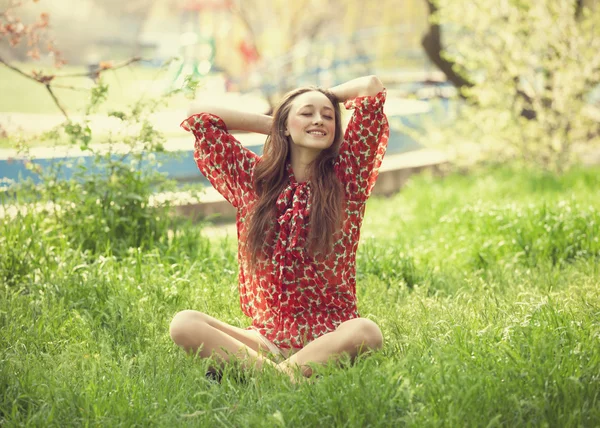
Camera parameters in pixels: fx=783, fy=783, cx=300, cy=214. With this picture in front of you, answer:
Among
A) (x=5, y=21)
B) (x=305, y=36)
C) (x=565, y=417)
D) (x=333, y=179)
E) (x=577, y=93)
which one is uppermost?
(x=305, y=36)

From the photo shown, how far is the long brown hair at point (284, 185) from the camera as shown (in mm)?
2863

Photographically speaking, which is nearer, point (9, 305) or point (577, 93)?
point (9, 305)

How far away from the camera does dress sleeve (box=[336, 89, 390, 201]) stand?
2.94 m

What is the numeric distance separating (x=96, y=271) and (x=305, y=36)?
81.4 ft

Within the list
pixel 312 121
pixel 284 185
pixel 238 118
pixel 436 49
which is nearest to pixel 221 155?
pixel 238 118

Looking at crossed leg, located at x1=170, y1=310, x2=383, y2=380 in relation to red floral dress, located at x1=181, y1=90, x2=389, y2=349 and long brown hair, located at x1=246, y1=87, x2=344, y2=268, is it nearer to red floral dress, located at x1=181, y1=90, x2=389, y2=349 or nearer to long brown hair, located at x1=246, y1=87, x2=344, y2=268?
red floral dress, located at x1=181, y1=90, x2=389, y2=349

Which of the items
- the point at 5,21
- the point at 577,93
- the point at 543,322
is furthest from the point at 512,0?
the point at 543,322

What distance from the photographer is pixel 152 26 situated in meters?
35.8

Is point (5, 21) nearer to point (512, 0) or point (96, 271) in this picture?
point (96, 271)

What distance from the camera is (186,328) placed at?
2.76 metres

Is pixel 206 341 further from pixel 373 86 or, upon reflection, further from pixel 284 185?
pixel 373 86

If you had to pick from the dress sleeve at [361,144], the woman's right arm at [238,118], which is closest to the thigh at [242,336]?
the dress sleeve at [361,144]

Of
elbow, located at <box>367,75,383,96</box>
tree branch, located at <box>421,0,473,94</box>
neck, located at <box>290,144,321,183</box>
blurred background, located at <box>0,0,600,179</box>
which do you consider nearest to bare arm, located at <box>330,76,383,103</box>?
elbow, located at <box>367,75,383,96</box>

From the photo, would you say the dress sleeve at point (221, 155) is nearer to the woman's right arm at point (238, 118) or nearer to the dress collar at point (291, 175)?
the woman's right arm at point (238, 118)
